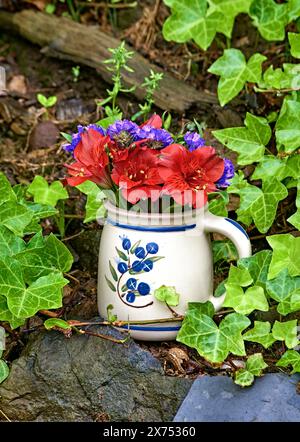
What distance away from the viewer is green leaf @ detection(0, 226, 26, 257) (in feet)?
5.64

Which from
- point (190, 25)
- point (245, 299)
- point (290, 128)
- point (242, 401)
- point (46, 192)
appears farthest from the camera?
point (190, 25)

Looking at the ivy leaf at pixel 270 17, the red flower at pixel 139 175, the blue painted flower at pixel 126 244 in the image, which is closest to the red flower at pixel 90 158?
the red flower at pixel 139 175

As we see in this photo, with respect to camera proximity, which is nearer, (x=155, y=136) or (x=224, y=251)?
(x=155, y=136)

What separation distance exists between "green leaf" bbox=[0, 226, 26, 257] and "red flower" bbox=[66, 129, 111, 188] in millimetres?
178

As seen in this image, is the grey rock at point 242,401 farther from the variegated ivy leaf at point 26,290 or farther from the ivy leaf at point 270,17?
the ivy leaf at point 270,17

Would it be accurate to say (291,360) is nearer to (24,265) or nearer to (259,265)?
(259,265)

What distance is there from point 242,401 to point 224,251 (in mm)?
450

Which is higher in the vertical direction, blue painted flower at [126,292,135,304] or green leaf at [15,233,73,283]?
green leaf at [15,233,73,283]

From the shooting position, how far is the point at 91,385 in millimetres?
1647

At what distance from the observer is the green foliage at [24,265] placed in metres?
1.64

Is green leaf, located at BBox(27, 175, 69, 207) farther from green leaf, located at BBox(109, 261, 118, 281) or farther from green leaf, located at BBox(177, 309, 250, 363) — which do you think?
green leaf, located at BBox(177, 309, 250, 363)

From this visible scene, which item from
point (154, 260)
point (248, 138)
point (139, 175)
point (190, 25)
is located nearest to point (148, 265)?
point (154, 260)

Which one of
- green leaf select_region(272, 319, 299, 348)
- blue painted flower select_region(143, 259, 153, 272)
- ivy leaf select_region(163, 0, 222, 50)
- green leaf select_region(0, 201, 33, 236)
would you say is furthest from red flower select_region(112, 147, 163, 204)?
ivy leaf select_region(163, 0, 222, 50)
